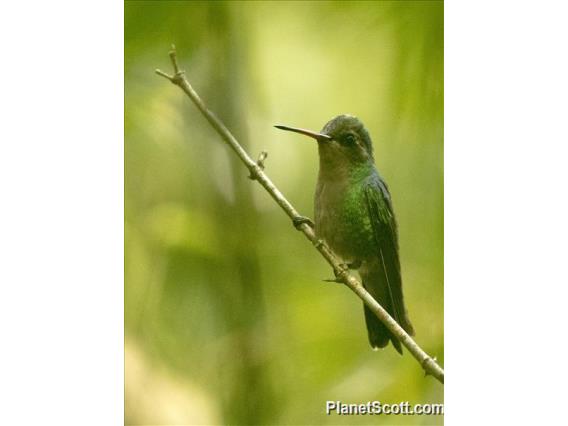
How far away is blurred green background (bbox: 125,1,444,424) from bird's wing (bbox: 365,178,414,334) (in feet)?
0.10

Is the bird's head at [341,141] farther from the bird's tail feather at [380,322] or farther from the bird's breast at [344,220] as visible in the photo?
the bird's tail feather at [380,322]

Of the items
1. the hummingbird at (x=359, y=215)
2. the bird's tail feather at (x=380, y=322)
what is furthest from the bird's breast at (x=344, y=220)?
the bird's tail feather at (x=380, y=322)

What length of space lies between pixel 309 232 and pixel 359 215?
0.59ft

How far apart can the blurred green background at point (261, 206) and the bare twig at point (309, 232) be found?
1.2 inches

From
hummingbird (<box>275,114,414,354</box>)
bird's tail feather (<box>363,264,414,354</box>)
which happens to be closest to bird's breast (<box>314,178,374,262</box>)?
hummingbird (<box>275,114,414,354</box>)

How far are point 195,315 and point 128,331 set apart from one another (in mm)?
228

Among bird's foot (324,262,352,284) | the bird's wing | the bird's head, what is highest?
the bird's head

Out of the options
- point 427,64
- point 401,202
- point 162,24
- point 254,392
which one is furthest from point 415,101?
point 254,392

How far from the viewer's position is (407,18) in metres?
2.84

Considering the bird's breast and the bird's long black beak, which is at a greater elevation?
the bird's long black beak

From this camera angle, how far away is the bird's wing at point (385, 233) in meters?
2.83

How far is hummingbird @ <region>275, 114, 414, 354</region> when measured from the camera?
2.82m

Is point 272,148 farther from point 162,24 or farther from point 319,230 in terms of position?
point 162,24

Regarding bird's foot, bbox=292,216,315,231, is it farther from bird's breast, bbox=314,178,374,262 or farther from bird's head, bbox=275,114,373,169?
bird's head, bbox=275,114,373,169
